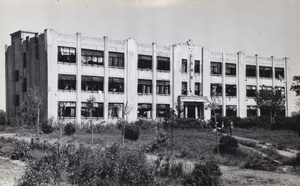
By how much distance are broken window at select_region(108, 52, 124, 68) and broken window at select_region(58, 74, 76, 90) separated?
533 cm

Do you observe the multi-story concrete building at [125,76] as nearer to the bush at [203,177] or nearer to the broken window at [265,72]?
the broken window at [265,72]

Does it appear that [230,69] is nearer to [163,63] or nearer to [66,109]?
[163,63]

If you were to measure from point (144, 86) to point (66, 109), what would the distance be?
11.1 metres

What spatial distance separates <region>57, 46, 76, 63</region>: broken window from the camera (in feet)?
125

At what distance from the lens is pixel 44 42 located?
123ft

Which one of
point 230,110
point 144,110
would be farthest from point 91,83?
point 230,110

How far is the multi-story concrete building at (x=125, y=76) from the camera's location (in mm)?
37969

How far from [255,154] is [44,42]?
25.9 m

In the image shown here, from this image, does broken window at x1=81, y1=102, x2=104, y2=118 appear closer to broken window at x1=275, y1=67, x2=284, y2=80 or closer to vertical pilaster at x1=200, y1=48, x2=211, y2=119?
vertical pilaster at x1=200, y1=48, x2=211, y2=119

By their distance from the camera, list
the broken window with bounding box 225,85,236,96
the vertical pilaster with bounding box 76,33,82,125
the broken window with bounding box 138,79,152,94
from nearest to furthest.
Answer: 1. the vertical pilaster with bounding box 76,33,82,125
2. the broken window with bounding box 138,79,152,94
3. the broken window with bounding box 225,85,236,96

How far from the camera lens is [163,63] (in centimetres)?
4609

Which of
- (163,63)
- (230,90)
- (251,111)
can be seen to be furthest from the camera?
(251,111)

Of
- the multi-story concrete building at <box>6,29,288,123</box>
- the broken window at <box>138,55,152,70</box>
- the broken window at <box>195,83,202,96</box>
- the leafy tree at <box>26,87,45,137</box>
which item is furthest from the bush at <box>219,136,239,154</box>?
the broken window at <box>195,83,202,96</box>

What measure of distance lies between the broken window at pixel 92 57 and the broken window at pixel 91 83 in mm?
1760
